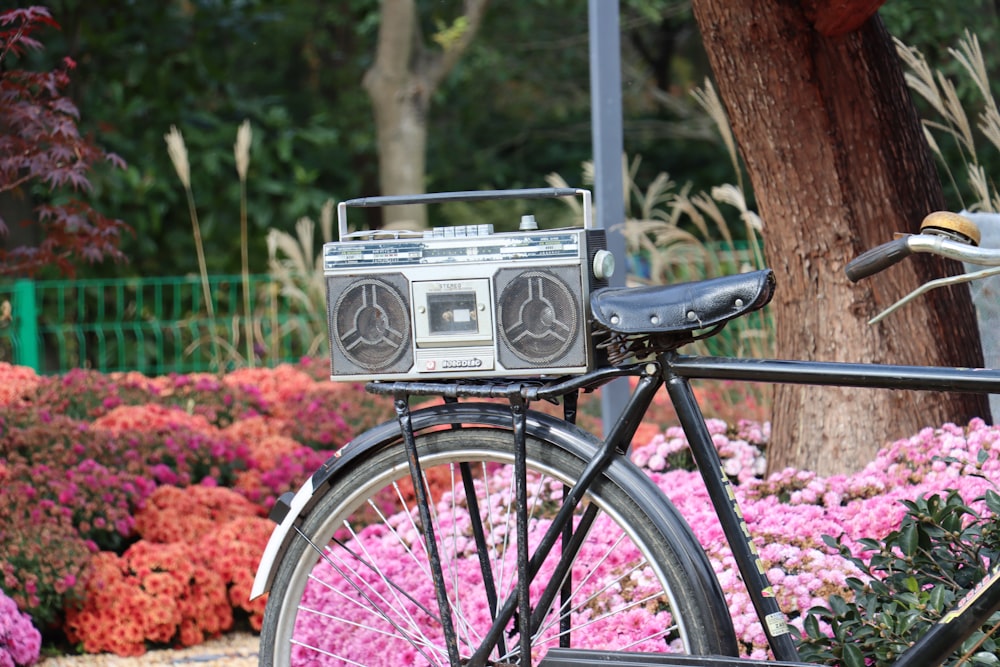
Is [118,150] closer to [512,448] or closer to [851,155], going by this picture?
[851,155]

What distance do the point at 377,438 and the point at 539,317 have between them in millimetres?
372

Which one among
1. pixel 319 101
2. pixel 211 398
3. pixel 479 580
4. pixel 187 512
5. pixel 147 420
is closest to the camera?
pixel 479 580

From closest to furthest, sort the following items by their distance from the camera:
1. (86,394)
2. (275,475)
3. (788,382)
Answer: (788,382), (275,475), (86,394)

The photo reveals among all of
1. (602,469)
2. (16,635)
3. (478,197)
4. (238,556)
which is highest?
(478,197)

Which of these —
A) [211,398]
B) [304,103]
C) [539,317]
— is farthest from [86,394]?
[304,103]

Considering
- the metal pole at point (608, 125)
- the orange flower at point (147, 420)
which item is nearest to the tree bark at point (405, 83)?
the orange flower at point (147, 420)

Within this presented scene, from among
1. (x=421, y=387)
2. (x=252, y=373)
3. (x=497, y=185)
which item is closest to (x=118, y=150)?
(x=497, y=185)

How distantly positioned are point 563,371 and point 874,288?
1614 millimetres

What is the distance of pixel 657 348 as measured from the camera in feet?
6.03

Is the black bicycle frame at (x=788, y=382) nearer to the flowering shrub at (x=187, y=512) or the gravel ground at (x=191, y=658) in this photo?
the gravel ground at (x=191, y=658)

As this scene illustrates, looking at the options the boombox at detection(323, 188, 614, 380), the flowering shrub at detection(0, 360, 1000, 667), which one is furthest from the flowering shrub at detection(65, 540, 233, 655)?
the boombox at detection(323, 188, 614, 380)

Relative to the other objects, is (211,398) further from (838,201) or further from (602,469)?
(602,469)

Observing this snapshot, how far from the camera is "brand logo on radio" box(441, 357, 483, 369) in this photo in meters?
1.93

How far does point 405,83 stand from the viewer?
1083 centimetres
